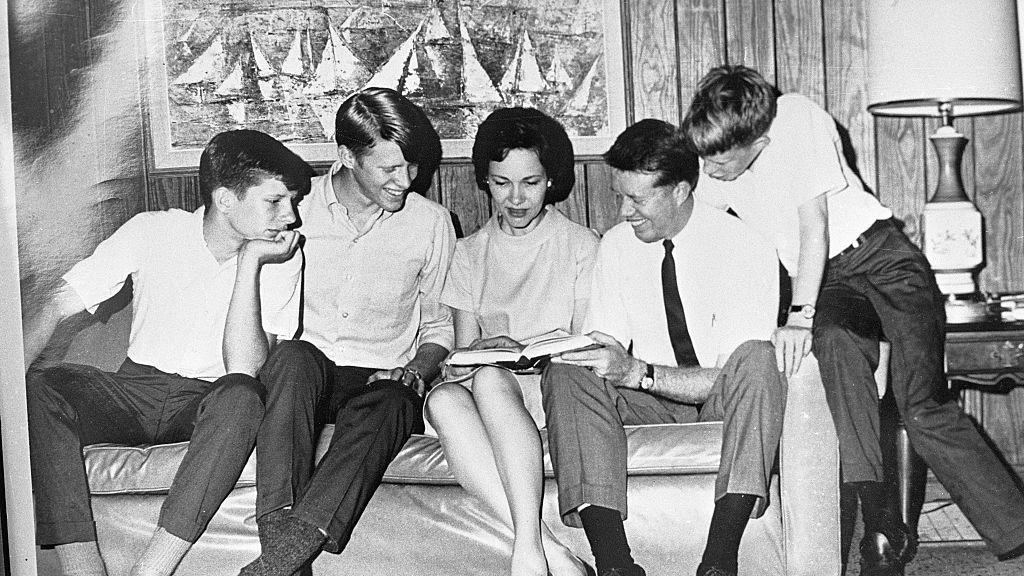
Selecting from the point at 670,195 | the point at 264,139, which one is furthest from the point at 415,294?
the point at 670,195

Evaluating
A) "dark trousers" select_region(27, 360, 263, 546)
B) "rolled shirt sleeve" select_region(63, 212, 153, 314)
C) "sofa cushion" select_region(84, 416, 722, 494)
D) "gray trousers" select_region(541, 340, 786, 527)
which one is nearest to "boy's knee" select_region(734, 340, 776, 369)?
"gray trousers" select_region(541, 340, 786, 527)

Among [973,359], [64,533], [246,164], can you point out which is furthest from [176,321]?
[973,359]

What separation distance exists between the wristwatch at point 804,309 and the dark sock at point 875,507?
0.34m

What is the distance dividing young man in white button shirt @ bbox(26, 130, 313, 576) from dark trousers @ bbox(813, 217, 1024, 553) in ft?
3.60

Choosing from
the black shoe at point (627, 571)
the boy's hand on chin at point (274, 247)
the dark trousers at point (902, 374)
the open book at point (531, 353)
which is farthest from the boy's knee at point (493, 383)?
the dark trousers at point (902, 374)

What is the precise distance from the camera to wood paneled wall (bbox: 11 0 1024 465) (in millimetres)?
1658

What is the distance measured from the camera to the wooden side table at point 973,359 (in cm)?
162

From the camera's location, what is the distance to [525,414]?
1609 millimetres

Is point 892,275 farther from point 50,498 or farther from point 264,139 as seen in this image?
point 50,498

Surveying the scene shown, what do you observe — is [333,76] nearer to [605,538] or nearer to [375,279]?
[375,279]

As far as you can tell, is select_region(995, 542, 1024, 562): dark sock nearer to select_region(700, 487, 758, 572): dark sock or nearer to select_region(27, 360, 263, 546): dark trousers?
select_region(700, 487, 758, 572): dark sock

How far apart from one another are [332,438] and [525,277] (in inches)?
20.3

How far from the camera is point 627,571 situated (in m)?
1.55

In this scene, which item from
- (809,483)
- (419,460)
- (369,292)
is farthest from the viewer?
(369,292)
